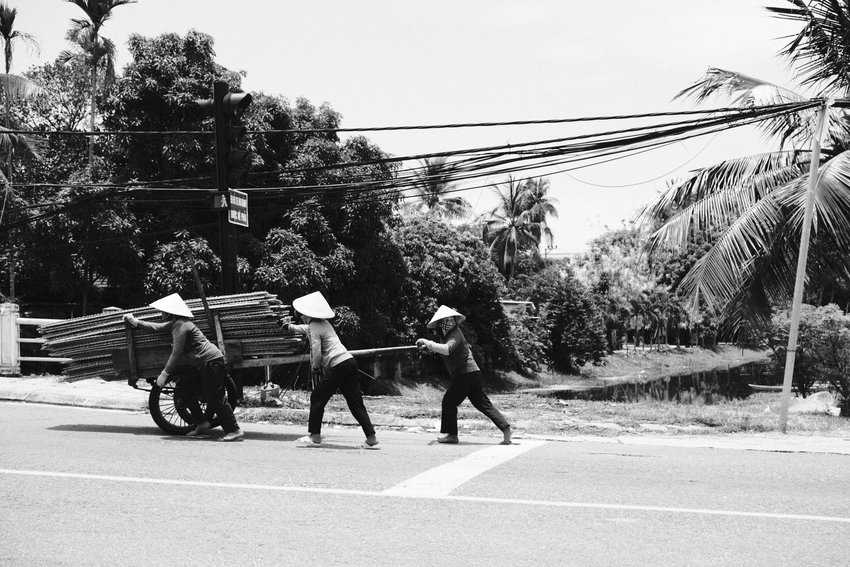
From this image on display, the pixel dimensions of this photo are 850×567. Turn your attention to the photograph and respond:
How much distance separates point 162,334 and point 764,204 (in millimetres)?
11773

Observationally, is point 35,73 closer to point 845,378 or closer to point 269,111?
point 269,111

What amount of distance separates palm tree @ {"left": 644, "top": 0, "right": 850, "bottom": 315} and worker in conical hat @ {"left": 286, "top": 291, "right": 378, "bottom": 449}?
9399mm

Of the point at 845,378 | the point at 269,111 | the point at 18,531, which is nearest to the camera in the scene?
the point at 18,531

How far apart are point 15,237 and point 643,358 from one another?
49.0 m

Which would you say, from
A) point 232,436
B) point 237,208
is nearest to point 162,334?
point 232,436

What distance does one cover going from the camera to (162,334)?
10672mm

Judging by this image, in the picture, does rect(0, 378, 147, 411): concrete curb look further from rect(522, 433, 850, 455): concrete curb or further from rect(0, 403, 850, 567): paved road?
rect(522, 433, 850, 455): concrete curb

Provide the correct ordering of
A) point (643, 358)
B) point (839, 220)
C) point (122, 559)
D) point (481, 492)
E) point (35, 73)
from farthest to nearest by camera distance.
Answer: point (643, 358), point (35, 73), point (839, 220), point (481, 492), point (122, 559)

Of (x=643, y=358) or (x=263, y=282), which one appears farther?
(x=643, y=358)

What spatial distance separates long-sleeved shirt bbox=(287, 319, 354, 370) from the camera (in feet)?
32.6

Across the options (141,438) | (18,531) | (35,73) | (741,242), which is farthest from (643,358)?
(18,531)

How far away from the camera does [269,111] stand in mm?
26141

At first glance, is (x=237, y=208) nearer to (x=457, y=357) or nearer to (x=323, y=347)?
(x=323, y=347)

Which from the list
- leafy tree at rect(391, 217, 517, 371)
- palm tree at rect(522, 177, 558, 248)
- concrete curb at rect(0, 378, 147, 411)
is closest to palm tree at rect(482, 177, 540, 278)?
palm tree at rect(522, 177, 558, 248)
